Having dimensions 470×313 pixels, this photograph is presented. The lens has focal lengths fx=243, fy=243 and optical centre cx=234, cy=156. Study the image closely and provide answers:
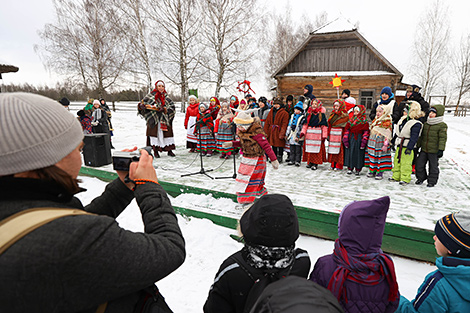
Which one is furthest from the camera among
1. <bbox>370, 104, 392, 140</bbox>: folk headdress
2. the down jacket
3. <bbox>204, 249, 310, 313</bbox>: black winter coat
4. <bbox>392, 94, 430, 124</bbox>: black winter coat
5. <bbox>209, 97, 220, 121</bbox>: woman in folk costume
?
<bbox>209, 97, 220, 121</bbox>: woman in folk costume

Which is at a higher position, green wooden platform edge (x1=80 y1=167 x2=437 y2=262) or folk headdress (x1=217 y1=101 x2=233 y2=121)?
folk headdress (x1=217 y1=101 x2=233 y2=121)

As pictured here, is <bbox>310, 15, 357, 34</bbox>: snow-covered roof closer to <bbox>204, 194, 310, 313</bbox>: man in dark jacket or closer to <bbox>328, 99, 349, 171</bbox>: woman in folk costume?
<bbox>328, 99, 349, 171</bbox>: woman in folk costume

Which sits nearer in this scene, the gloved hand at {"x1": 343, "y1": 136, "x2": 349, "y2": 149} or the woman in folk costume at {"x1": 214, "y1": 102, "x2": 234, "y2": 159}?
the gloved hand at {"x1": 343, "y1": 136, "x2": 349, "y2": 149}

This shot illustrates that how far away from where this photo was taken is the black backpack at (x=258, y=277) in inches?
49.6

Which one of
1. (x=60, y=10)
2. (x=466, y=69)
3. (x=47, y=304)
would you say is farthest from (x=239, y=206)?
(x=466, y=69)

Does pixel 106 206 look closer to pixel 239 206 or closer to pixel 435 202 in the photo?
pixel 239 206

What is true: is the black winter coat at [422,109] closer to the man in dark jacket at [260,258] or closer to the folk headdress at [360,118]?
the folk headdress at [360,118]

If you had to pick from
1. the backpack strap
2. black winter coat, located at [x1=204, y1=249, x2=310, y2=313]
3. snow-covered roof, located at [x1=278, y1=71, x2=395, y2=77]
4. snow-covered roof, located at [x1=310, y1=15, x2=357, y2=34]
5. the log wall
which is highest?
snow-covered roof, located at [x1=310, y1=15, x2=357, y2=34]

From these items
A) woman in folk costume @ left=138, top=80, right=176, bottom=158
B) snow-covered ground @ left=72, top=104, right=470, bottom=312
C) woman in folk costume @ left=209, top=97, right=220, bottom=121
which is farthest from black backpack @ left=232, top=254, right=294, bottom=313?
woman in folk costume @ left=209, top=97, right=220, bottom=121

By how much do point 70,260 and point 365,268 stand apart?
1.53m

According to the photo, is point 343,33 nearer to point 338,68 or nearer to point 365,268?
point 338,68

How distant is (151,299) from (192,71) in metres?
21.5

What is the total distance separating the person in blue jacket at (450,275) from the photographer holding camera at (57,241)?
153 centimetres

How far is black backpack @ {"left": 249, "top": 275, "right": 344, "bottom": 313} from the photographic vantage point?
0.53 metres
